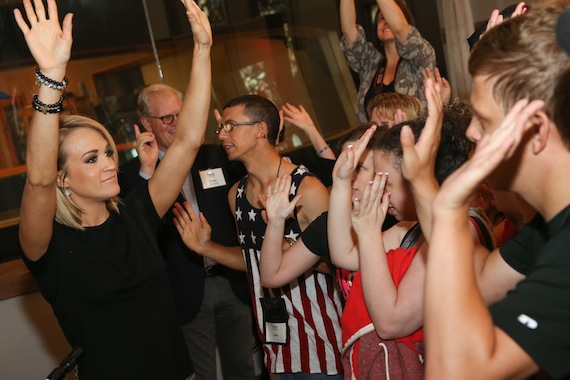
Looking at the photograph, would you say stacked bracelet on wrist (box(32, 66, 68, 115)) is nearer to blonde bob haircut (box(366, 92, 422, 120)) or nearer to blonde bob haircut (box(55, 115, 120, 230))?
blonde bob haircut (box(55, 115, 120, 230))

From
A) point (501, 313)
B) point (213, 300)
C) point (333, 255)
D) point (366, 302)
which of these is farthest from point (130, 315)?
point (501, 313)

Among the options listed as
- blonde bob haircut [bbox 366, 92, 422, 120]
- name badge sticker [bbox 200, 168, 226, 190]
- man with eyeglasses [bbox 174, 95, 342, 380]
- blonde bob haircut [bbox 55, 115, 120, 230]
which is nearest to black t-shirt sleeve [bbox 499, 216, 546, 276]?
man with eyeglasses [bbox 174, 95, 342, 380]

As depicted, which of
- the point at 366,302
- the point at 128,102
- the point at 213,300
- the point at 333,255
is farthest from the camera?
the point at 128,102

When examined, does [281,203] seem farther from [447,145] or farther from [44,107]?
[44,107]

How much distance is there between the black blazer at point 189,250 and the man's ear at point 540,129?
2265mm

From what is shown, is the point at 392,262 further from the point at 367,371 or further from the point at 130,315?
the point at 130,315

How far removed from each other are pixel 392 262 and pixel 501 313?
0.71 meters

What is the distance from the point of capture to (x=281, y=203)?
2.29 m

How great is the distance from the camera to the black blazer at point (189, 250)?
10.6ft

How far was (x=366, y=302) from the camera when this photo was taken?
1725 mm

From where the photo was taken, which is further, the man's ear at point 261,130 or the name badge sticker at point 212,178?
the name badge sticker at point 212,178

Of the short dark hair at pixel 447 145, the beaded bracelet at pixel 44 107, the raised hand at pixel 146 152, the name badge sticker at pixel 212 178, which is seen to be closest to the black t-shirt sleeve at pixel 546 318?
the short dark hair at pixel 447 145

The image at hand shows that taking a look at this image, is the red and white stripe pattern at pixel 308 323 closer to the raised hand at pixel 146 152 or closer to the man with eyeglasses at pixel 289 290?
the man with eyeglasses at pixel 289 290

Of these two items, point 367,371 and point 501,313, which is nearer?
point 501,313
